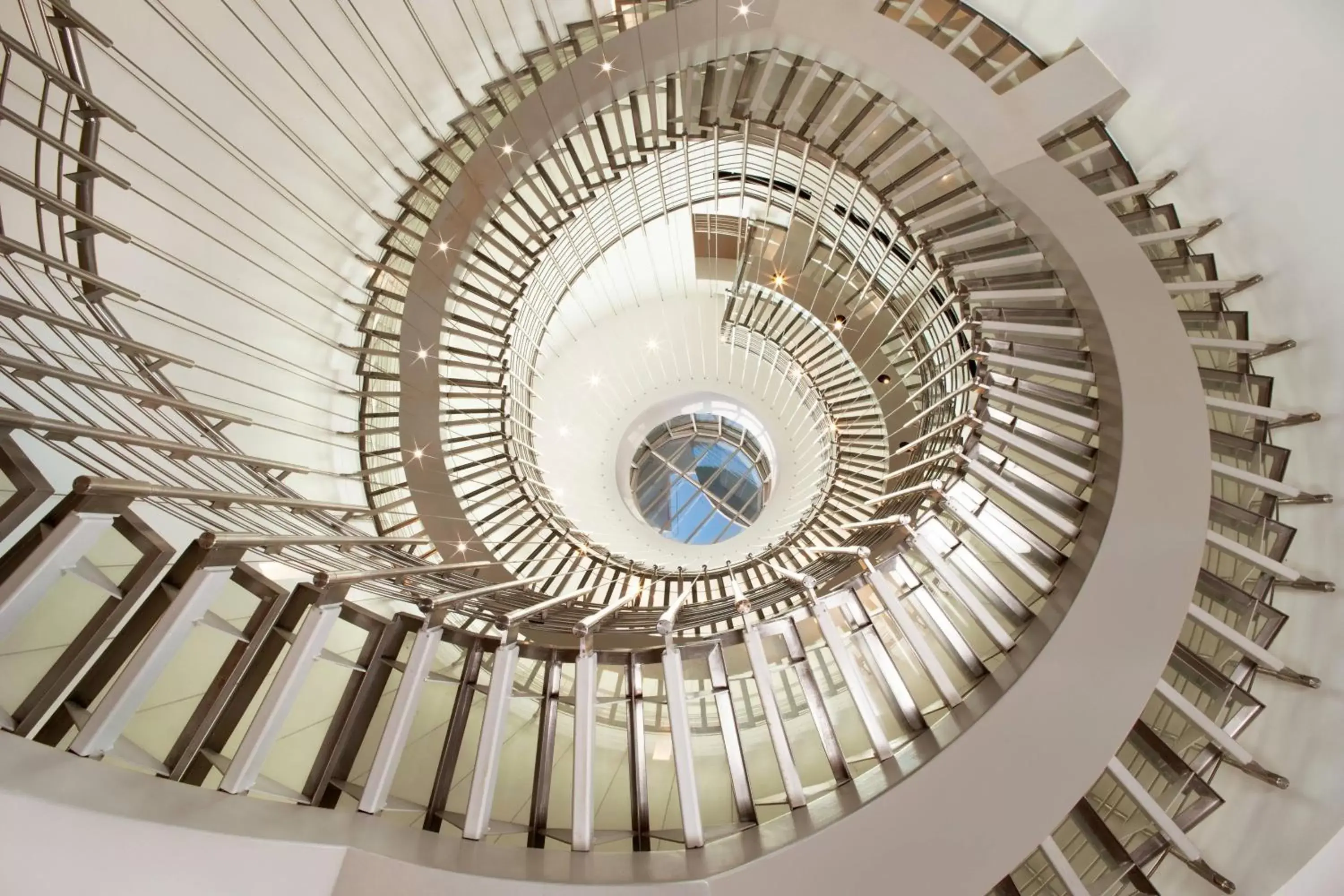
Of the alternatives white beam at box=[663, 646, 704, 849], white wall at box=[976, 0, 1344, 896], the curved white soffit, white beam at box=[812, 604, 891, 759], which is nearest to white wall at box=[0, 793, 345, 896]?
white beam at box=[663, 646, 704, 849]

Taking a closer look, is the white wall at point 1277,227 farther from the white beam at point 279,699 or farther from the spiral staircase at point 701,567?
the white beam at point 279,699

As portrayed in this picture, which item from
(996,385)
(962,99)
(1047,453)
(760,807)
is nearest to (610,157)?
(962,99)

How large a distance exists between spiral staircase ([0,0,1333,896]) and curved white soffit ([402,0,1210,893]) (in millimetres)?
14

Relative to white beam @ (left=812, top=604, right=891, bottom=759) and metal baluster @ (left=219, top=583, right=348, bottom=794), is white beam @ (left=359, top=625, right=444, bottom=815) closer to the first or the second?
metal baluster @ (left=219, top=583, right=348, bottom=794)

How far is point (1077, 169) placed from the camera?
368cm

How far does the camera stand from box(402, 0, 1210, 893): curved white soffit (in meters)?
1.90

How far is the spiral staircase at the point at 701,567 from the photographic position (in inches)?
68.6

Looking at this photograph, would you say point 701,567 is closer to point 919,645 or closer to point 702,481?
point 919,645

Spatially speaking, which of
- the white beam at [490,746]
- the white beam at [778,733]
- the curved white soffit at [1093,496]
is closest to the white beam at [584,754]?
the white beam at [490,746]

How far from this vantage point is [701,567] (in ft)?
17.7

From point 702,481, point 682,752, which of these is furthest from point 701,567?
point 702,481

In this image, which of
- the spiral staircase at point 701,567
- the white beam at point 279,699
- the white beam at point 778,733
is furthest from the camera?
the white beam at point 778,733

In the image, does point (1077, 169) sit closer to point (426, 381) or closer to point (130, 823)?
point (426, 381)

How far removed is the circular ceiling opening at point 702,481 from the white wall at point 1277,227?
5.31 metres
